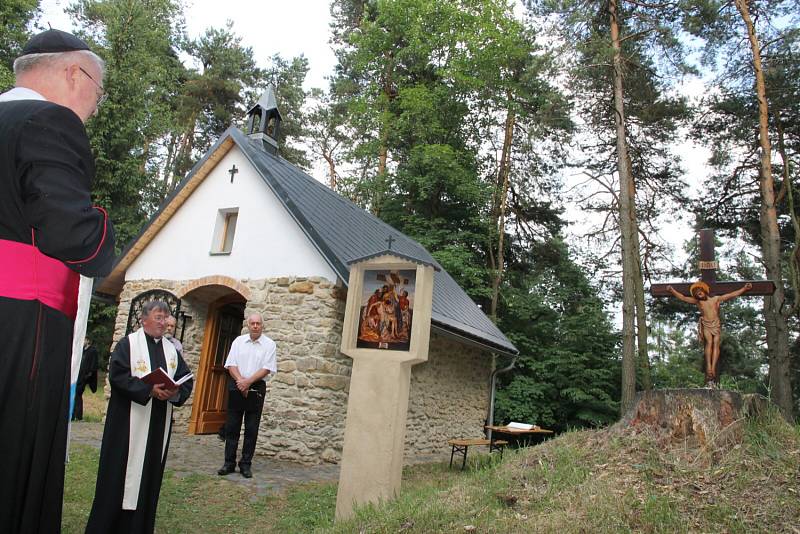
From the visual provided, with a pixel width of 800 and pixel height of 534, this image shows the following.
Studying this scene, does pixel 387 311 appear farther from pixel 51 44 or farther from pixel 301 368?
pixel 301 368

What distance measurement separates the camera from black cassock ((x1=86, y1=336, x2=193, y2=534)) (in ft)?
10.7

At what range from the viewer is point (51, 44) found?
1789 millimetres

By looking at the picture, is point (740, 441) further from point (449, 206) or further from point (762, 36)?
point (449, 206)

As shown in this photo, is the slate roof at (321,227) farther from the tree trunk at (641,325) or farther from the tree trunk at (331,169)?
the tree trunk at (331,169)

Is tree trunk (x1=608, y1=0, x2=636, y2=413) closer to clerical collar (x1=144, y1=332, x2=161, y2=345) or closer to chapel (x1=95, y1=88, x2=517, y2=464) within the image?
chapel (x1=95, y1=88, x2=517, y2=464)

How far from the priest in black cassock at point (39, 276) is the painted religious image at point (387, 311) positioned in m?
3.19

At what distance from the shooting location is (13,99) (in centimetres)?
167

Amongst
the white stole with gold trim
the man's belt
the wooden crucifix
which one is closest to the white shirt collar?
the man's belt

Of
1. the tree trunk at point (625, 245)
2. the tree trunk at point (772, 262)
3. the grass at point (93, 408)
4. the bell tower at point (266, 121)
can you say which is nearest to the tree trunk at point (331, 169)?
the bell tower at point (266, 121)

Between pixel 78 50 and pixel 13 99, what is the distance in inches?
10.7

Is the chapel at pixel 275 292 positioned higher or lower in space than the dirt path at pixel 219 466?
higher

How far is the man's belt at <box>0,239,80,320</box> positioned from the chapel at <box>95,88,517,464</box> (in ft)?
18.9

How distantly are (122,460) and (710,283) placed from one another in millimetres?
5259

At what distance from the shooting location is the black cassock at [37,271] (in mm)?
1547
